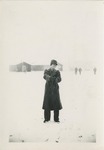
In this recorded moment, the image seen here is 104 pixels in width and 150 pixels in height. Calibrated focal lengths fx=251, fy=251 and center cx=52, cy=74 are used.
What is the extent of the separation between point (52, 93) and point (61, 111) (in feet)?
0.35

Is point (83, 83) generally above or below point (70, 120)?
above

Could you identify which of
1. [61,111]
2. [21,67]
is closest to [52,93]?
[61,111]

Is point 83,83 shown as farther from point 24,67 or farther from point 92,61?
point 24,67

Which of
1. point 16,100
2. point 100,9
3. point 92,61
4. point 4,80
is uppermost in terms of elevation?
point 100,9

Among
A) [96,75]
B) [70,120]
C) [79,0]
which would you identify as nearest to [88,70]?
[96,75]

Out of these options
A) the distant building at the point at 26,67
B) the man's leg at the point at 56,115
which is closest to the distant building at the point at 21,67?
the distant building at the point at 26,67

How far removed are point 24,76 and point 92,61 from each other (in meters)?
0.38

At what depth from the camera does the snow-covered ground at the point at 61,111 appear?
1.34 meters

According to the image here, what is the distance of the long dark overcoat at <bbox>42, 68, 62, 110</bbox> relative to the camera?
1.36 metres

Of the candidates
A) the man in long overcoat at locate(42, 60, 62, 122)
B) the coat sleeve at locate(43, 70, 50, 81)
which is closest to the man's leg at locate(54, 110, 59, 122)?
the man in long overcoat at locate(42, 60, 62, 122)

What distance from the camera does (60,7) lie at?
1386 millimetres

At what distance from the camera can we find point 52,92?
4.46 feet

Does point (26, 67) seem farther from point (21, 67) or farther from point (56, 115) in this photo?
point (56, 115)

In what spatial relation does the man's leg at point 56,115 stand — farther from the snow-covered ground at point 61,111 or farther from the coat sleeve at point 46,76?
the coat sleeve at point 46,76
